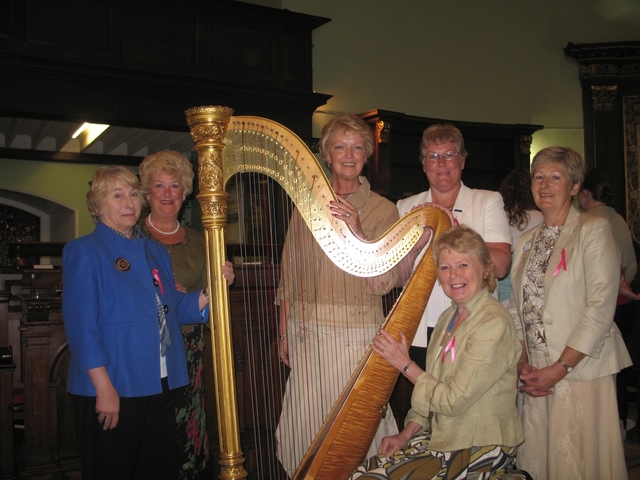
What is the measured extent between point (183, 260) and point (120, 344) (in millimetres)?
550

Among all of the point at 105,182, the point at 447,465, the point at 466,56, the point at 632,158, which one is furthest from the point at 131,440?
the point at 632,158

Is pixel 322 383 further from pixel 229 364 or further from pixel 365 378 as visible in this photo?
pixel 229 364

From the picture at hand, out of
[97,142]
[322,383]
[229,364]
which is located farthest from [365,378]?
[97,142]

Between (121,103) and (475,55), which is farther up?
(475,55)

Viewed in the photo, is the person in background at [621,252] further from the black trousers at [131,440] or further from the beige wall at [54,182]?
the beige wall at [54,182]

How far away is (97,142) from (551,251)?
24.5 feet

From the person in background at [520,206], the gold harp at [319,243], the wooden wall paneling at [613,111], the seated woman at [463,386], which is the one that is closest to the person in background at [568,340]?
the seated woman at [463,386]

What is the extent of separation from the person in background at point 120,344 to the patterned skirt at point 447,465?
25.1 inches

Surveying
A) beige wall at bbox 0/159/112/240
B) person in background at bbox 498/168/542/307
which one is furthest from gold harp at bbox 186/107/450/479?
beige wall at bbox 0/159/112/240

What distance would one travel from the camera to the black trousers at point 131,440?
65.8 inches

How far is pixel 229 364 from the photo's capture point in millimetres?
1507

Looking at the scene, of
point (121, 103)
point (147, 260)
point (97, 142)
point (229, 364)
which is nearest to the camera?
point (229, 364)

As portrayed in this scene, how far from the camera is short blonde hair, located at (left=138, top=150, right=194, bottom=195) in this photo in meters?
2.14

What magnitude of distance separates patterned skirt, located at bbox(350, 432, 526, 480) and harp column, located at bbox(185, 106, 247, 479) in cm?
36
